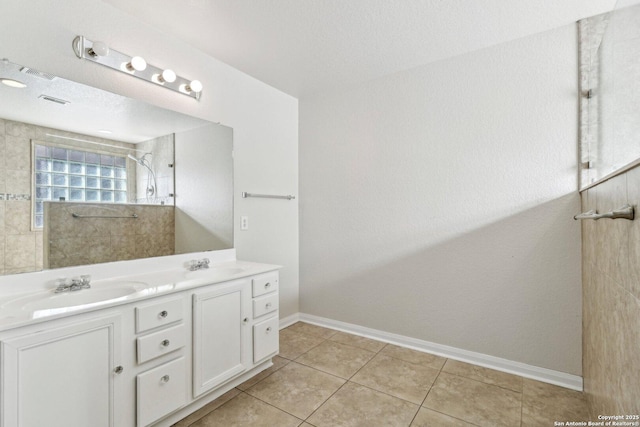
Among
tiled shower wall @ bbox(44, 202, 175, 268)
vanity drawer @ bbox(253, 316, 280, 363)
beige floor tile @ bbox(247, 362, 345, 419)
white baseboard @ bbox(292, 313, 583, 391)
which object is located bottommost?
beige floor tile @ bbox(247, 362, 345, 419)

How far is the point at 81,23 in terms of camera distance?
153 cm

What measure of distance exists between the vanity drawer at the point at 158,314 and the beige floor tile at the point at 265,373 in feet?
2.35

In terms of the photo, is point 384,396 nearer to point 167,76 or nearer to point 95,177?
point 95,177

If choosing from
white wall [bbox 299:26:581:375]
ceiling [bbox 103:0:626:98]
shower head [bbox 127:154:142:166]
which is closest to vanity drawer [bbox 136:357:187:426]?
shower head [bbox 127:154:142:166]

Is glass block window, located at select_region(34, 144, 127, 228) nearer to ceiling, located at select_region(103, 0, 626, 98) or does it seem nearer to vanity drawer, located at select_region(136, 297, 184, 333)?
vanity drawer, located at select_region(136, 297, 184, 333)

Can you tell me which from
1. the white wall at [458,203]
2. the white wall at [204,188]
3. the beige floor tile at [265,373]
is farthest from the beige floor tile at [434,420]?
the white wall at [204,188]

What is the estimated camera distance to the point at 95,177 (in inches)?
63.2

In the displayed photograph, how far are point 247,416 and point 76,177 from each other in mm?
1541

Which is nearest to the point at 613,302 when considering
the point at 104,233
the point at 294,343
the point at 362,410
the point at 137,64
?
the point at 362,410

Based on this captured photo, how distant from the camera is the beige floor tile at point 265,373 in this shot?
72.8 inches

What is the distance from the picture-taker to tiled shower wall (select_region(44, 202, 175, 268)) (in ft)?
4.80

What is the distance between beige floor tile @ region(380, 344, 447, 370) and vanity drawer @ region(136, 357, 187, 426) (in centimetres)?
145

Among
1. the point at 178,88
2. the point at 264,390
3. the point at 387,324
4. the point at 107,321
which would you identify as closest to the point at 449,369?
the point at 387,324

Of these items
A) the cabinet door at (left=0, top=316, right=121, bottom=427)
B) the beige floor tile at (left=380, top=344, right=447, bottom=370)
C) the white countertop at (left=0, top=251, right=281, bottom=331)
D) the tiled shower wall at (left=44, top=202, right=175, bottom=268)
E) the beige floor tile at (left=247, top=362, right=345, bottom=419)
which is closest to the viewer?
the cabinet door at (left=0, top=316, right=121, bottom=427)
